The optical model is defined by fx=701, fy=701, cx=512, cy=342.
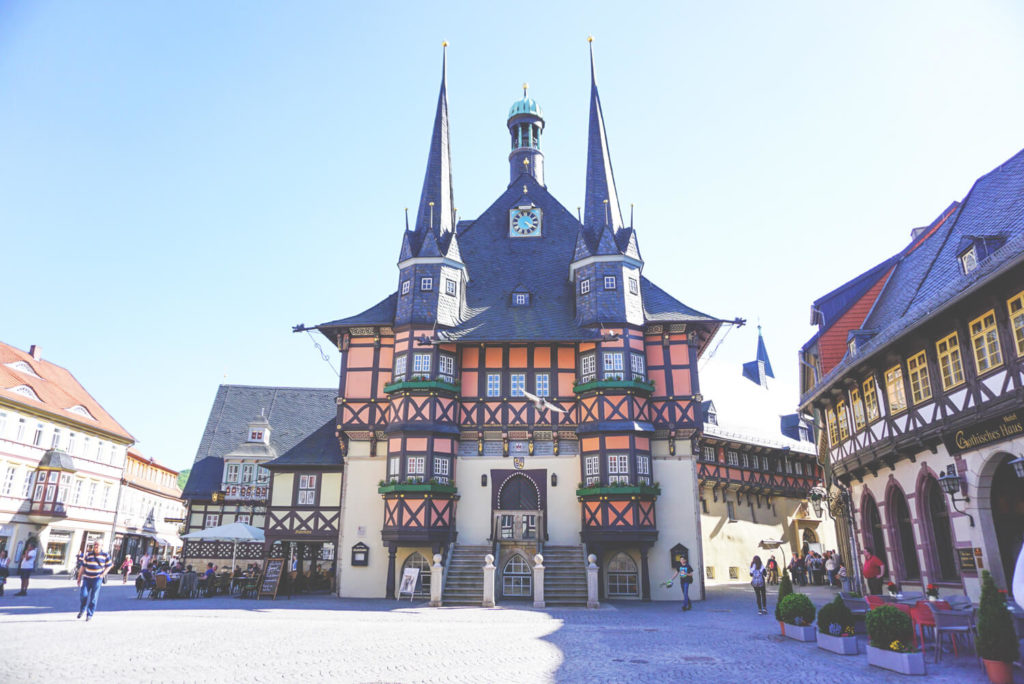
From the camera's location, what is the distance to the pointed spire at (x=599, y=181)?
31750 millimetres

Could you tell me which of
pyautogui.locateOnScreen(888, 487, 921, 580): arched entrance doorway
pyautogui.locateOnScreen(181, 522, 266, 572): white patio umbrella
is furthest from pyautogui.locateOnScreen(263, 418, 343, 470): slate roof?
pyautogui.locateOnScreen(888, 487, 921, 580): arched entrance doorway

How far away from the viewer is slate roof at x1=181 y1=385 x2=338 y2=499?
44.1 metres

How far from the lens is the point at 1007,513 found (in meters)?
15.8

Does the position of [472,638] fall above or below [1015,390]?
below

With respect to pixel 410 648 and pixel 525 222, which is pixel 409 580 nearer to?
pixel 410 648

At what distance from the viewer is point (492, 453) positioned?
28.9 metres

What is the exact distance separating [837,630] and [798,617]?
5.60 feet

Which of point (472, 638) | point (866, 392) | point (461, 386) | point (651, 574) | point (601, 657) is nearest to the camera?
point (601, 657)

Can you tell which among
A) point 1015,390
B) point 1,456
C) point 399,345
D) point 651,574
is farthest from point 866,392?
point 1,456

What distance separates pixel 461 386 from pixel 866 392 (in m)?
15.2

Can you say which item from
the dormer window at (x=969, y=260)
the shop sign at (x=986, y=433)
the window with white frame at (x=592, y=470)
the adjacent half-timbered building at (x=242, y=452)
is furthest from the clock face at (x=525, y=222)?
the shop sign at (x=986, y=433)

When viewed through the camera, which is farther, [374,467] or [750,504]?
[750,504]

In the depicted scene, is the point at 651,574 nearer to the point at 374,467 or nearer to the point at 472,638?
the point at 374,467

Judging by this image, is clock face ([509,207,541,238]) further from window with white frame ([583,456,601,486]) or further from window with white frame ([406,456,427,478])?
window with white frame ([406,456,427,478])
